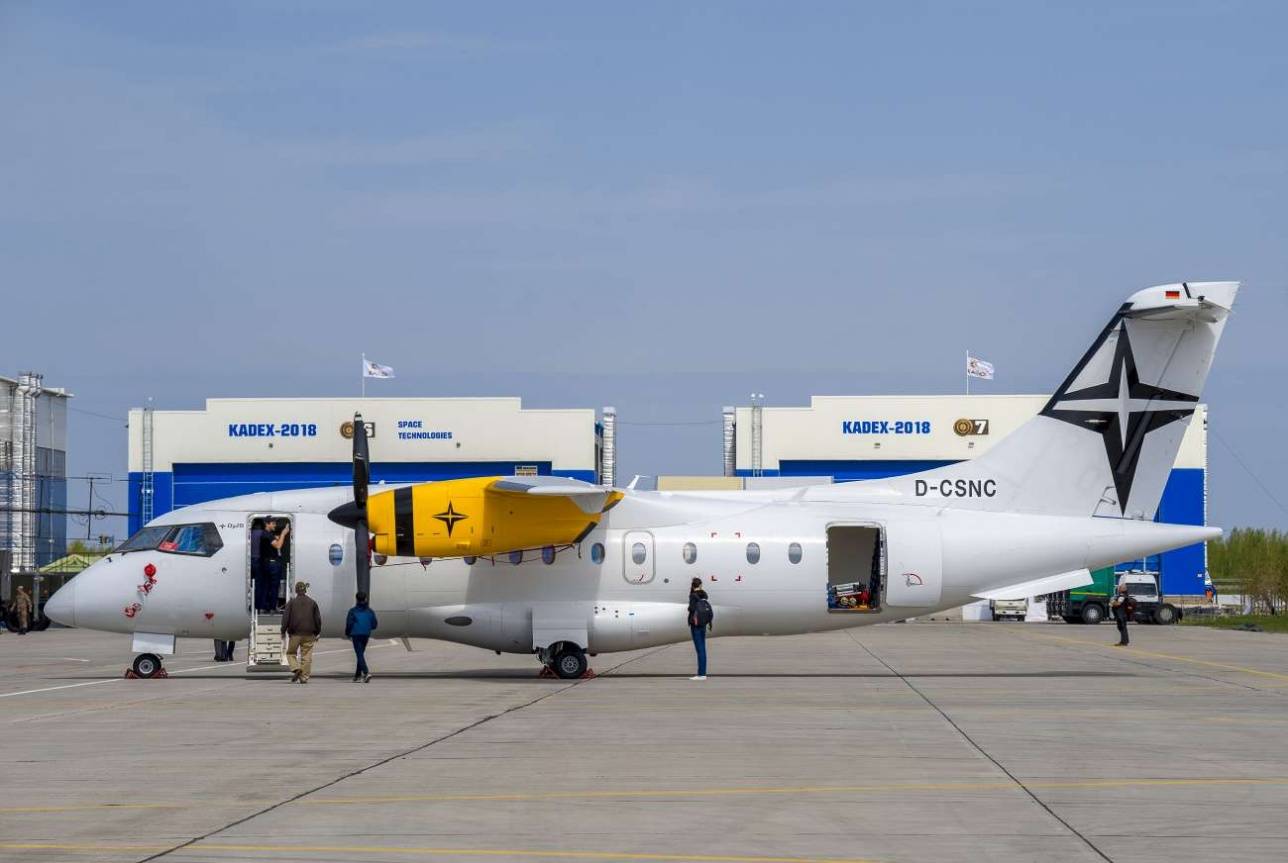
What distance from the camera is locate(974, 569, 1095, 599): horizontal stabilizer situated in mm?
27516

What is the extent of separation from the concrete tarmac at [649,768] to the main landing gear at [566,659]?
927 mm

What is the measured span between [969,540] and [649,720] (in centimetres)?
1018

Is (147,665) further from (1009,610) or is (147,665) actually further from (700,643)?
(1009,610)

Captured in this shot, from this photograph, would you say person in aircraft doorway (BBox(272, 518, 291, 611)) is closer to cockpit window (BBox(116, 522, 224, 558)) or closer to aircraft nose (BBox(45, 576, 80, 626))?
cockpit window (BBox(116, 522, 224, 558))

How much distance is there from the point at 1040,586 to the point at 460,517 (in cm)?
1099

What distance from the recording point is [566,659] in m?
27.8

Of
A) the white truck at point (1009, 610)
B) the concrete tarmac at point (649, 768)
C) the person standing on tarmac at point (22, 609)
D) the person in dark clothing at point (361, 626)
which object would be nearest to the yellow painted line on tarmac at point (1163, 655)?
the concrete tarmac at point (649, 768)

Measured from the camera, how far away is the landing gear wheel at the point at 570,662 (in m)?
27.8

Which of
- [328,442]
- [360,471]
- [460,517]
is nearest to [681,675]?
[460,517]

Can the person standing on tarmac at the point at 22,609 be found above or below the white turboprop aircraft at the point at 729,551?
below

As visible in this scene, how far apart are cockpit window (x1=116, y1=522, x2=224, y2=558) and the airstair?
1.56m

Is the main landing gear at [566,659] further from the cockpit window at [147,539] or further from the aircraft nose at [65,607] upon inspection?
the aircraft nose at [65,607]

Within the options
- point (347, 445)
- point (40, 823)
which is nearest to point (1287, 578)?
point (347, 445)

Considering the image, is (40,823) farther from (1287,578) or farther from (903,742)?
(1287,578)
